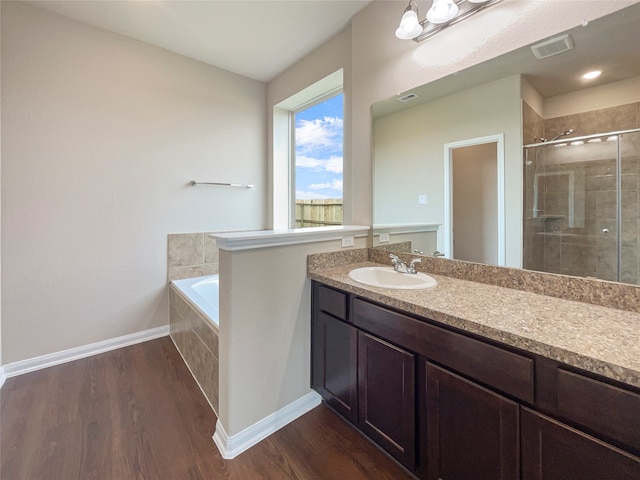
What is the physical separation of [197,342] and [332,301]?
1051 mm

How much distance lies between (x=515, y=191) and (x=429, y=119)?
2.10ft

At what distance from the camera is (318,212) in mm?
3086

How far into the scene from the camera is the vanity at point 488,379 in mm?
716

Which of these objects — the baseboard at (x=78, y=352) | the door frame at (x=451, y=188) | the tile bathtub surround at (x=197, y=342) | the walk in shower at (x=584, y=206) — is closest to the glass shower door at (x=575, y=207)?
the walk in shower at (x=584, y=206)

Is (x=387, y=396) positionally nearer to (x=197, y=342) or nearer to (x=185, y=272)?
(x=197, y=342)

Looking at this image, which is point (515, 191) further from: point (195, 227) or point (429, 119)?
point (195, 227)

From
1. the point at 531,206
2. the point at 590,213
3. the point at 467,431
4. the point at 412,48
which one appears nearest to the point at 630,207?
the point at 590,213

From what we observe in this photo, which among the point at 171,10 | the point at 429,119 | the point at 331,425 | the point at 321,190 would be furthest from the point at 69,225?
the point at 429,119

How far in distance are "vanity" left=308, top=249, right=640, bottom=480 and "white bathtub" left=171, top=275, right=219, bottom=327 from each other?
100cm

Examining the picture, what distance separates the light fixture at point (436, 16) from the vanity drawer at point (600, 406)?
5.34 ft

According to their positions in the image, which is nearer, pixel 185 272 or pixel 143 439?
pixel 143 439

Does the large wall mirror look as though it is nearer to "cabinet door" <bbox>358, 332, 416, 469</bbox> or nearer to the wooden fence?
"cabinet door" <bbox>358, 332, 416, 469</bbox>

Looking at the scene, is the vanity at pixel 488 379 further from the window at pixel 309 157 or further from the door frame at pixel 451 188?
the window at pixel 309 157

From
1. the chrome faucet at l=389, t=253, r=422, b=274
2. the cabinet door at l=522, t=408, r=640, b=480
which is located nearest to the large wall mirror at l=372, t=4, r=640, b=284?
the chrome faucet at l=389, t=253, r=422, b=274
